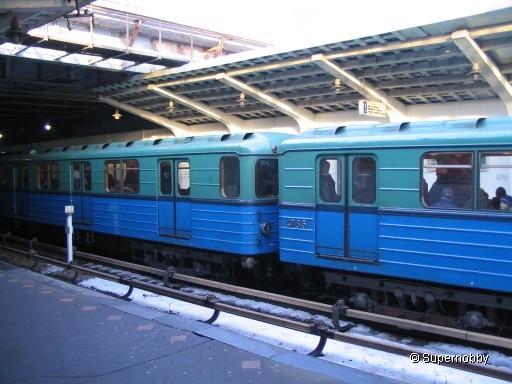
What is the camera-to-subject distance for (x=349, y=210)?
726 cm

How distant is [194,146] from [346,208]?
3.72 meters

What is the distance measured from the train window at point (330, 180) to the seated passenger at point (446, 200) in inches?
60.2

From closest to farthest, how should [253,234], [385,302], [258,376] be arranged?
[258,376] < [385,302] < [253,234]

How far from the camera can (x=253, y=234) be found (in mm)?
8859

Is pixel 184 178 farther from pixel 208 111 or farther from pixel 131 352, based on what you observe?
pixel 208 111

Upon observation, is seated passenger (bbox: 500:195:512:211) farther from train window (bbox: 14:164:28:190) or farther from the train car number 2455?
train window (bbox: 14:164:28:190)

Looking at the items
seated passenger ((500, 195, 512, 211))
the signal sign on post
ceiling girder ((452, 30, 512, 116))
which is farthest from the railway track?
the signal sign on post

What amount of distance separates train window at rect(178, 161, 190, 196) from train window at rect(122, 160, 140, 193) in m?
1.41

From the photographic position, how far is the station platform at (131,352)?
→ 466 cm

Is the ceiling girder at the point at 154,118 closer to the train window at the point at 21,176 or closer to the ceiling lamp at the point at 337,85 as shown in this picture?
the train window at the point at 21,176

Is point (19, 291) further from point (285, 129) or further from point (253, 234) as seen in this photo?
point (285, 129)

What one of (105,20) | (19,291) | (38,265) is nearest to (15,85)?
(105,20)

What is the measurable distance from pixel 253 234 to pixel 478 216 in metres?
3.96

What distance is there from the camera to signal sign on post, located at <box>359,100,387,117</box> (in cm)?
1403
